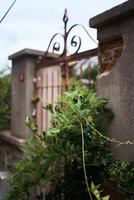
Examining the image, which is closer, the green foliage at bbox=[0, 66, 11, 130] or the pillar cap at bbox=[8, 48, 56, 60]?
the pillar cap at bbox=[8, 48, 56, 60]

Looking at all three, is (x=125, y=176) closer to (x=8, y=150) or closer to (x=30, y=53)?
(x=30, y=53)

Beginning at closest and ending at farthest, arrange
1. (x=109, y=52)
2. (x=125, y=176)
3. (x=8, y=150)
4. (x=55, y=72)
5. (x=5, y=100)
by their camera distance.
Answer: (x=125, y=176) → (x=109, y=52) → (x=55, y=72) → (x=8, y=150) → (x=5, y=100)

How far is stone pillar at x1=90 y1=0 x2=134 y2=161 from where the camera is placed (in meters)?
3.05

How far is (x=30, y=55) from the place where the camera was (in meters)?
5.34

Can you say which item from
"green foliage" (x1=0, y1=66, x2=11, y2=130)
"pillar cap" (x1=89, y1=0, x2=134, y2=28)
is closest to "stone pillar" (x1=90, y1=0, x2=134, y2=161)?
"pillar cap" (x1=89, y1=0, x2=134, y2=28)

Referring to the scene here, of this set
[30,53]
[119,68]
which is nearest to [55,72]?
[30,53]

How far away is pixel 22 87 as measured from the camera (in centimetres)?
551

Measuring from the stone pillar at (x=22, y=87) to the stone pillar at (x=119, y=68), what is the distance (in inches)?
78.6

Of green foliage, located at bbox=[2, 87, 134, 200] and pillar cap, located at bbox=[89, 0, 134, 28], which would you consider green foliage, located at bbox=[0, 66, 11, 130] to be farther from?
pillar cap, located at bbox=[89, 0, 134, 28]

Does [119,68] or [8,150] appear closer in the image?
[119,68]

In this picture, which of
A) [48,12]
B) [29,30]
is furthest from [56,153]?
[29,30]

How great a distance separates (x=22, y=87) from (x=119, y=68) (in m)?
2.61

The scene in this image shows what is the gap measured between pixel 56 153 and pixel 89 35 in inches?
59.5

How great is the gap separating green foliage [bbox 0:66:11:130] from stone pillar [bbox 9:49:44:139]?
69cm
